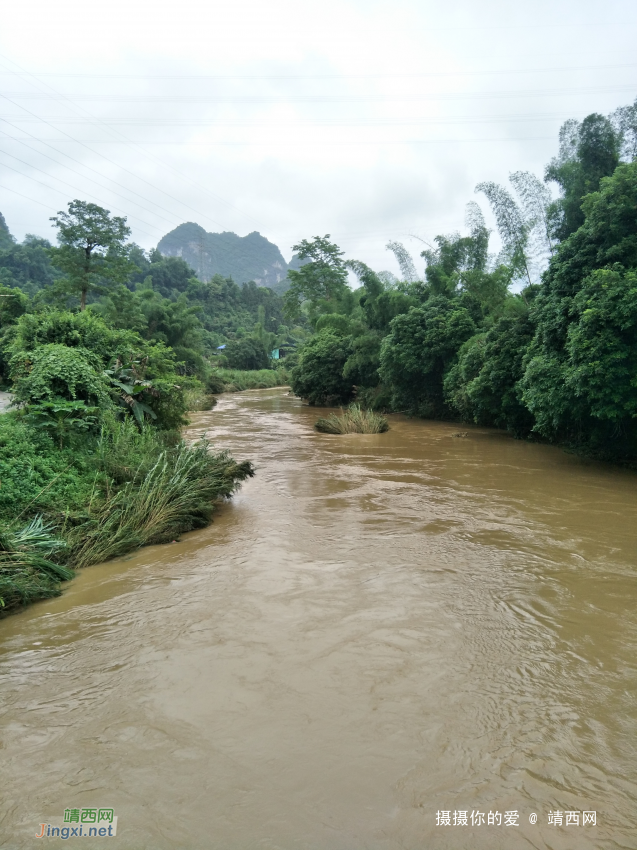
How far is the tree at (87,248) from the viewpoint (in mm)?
31125

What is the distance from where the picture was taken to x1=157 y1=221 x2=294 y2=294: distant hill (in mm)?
173625

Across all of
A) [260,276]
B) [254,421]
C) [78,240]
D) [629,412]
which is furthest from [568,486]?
[260,276]

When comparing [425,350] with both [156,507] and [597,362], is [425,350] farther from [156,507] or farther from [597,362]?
[156,507]

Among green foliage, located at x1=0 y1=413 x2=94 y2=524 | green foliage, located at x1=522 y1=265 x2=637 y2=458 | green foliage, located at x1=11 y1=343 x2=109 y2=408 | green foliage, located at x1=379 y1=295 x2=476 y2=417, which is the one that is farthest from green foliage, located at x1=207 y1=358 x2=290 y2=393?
green foliage, located at x1=0 y1=413 x2=94 y2=524

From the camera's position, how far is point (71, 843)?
9.43ft

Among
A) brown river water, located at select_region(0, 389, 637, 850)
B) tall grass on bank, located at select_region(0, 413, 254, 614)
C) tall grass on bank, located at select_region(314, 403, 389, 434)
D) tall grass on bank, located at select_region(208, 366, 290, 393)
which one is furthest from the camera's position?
tall grass on bank, located at select_region(208, 366, 290, 393)

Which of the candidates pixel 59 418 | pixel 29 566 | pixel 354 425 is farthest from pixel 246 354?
pixel 29 566

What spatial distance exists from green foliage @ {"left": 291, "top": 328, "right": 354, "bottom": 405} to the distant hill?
141521 mm

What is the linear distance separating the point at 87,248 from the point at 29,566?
98.9 feet

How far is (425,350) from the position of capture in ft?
76.2

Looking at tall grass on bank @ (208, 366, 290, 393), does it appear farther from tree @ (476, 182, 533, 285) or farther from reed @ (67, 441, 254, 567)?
reed @ (67, 441, 254, 567)

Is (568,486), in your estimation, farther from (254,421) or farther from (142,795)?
(254,421)

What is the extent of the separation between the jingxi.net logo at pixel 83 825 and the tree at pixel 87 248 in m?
31.1

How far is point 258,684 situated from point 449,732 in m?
1.50
